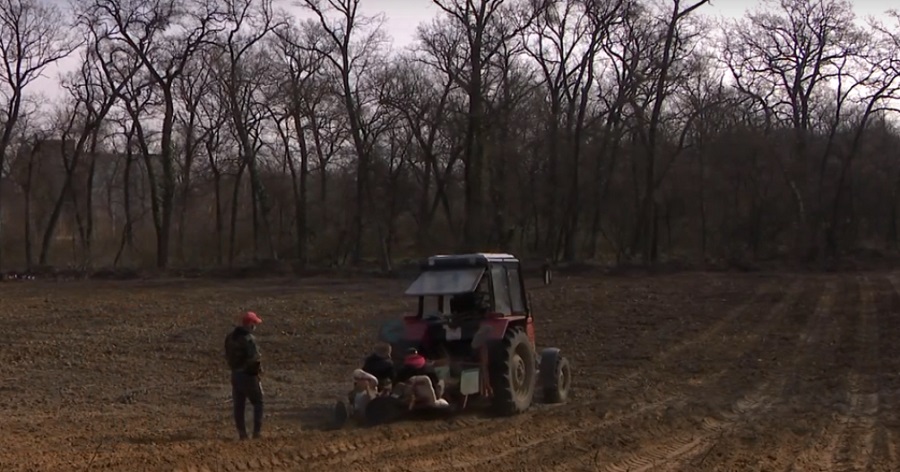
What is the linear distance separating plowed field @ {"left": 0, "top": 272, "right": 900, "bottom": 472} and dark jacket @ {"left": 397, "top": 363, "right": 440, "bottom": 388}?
51 cm

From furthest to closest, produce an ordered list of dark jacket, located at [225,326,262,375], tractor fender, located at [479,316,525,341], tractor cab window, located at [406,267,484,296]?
tractor cab window, located at [406,267,484,296], tractor fender, located at [479,316,525,341], dark jacket, located at [225,326,262,375]

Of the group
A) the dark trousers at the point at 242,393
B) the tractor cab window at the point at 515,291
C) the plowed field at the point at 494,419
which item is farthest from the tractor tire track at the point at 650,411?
the dark trousers at the point at 242,393

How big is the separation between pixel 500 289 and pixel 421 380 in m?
2.27

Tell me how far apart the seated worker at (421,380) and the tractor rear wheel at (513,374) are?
780 millimetres

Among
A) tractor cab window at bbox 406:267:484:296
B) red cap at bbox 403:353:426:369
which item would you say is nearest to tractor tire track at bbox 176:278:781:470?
red cap at bbox 403:353:426:369

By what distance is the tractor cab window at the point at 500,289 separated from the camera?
42.3 ft

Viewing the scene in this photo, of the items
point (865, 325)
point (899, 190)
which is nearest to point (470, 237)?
point (865, 325)

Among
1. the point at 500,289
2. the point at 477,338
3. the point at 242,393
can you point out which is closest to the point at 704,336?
the point at 500,289

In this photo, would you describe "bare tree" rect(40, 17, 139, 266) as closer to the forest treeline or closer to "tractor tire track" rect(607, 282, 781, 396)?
the forest treeline

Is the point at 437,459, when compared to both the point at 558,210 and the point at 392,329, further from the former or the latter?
the point at 558,210

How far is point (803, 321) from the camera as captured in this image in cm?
2381

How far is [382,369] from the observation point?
38.1ft

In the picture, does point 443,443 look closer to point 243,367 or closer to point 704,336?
point 243,367

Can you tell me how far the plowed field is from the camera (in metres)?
9.66
